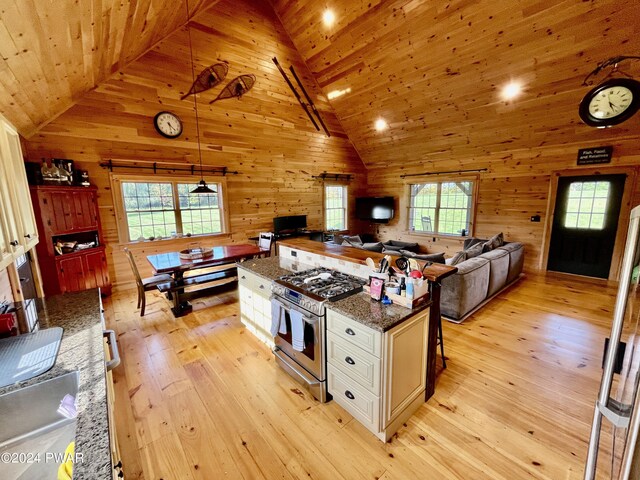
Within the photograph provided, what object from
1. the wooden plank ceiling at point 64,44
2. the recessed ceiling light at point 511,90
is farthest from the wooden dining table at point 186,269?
the recessed ceiling light at point 511,90

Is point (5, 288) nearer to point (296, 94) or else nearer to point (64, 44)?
point (64, 44)

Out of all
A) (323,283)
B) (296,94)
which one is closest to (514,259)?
(323,283)

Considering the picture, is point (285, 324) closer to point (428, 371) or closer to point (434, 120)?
point (428, 371)

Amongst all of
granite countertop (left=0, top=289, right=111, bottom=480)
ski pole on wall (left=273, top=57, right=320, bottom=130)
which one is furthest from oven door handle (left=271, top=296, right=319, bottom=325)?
ski pole on wall (left=273, top=57, right=320, bottom=130)

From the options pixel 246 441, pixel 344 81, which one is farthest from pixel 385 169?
pixel 246 441

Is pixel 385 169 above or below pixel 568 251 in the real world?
above

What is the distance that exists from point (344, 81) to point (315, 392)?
5824mm

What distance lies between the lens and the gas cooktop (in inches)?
81.9

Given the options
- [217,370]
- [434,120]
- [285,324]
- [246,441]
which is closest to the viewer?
[246,441]

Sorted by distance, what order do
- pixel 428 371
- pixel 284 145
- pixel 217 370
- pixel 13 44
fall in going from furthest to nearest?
pixel 284 145
pixel 217 370
pixel 428 371
pixel 13 44

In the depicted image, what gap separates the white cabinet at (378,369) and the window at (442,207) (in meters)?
5.29

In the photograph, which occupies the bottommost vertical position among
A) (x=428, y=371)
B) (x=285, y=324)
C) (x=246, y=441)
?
(x=246, y=441)

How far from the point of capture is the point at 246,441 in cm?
186

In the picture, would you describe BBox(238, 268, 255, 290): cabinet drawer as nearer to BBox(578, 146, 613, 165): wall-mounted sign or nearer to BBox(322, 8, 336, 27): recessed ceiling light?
BBox(322, 8, 336, 27): recessed ceiling light
